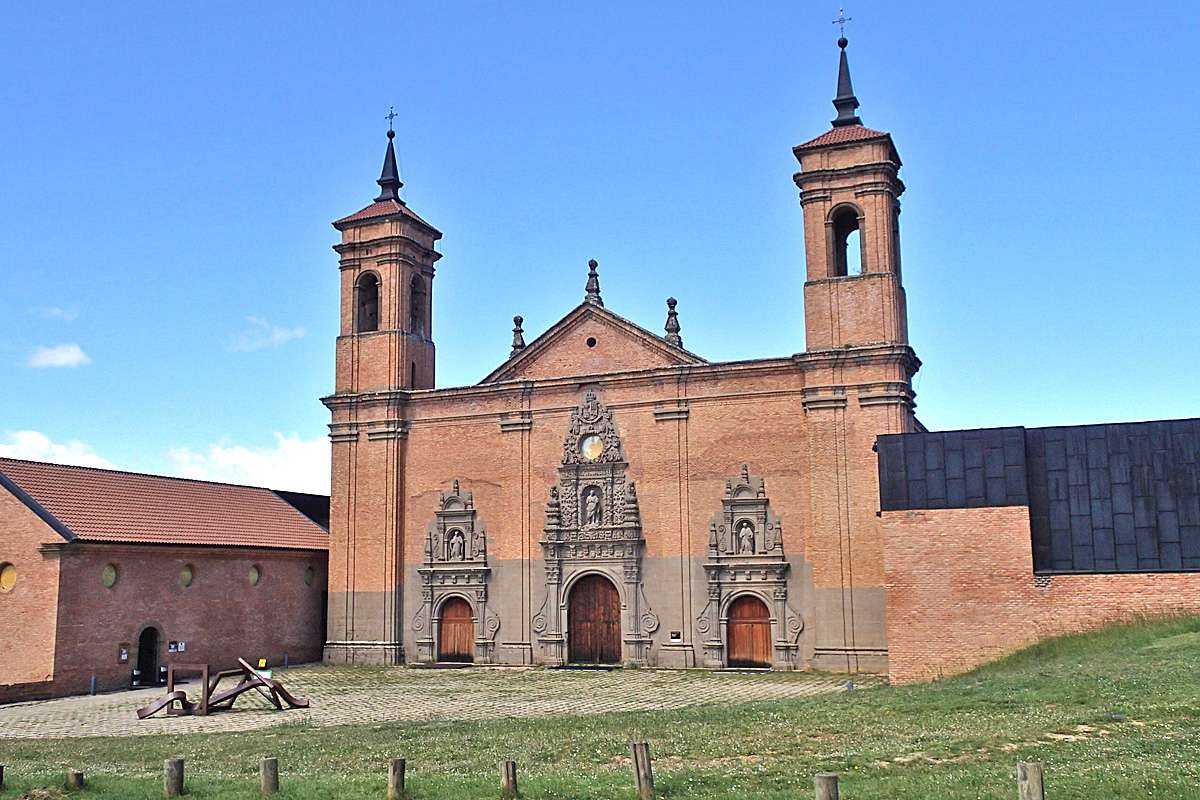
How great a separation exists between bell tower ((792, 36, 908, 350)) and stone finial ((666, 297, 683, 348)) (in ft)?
15.0

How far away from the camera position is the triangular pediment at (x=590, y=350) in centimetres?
3619

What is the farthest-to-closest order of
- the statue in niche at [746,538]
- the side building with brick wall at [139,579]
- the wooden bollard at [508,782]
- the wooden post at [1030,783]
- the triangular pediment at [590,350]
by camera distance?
the triangular pediment at [590,350] → the statue in niche at [746,538] → the side building with brick wall at [139,579] → the wooden bollard at [508,782] → the wooden post at [1030,783]

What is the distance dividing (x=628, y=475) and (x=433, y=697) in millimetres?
10681

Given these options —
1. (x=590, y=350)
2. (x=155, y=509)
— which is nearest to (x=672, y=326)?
(x=590, y=350)

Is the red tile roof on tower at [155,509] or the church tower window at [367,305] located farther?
the church tower window at [367,305]

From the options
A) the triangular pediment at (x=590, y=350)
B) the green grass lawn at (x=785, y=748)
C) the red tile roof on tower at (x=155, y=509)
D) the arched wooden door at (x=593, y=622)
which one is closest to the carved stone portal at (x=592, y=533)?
the arched wooden door at (x=593, y=622)

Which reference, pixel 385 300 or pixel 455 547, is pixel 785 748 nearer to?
pixel 455 547

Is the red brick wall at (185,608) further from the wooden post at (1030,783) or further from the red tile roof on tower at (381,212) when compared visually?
the wooden post at (1030,783)

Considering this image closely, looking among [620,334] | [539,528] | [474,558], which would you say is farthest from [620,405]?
[474,558]

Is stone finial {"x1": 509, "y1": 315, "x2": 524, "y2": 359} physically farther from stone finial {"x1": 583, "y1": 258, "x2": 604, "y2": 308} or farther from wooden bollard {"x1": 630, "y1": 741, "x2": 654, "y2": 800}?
A: wooden bollard {"x1": 630, "y1": 741, "x2": 654, "y2": 800}

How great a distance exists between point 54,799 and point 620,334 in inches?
1007

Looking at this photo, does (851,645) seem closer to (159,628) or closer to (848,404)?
(848,404)

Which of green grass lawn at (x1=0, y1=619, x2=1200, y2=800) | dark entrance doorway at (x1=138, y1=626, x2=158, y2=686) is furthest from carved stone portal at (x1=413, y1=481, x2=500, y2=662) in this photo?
green grass lawn at (x1=0, y1=619, x2=1200, y2=800)

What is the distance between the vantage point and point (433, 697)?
89.7 feet
